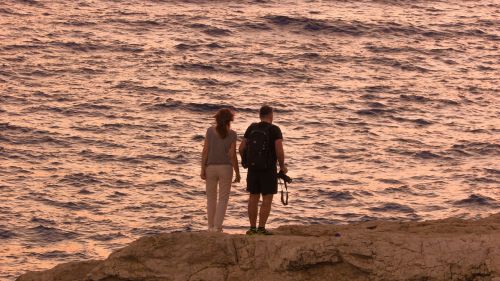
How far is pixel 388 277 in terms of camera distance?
13922mm

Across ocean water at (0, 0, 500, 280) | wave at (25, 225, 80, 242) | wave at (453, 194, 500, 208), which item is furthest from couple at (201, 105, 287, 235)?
wave at (453, 194, 500, 208)

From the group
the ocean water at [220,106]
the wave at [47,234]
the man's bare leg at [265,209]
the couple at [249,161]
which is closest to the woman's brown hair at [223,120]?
the couple at [249,161]

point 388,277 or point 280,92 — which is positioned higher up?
point 388,277

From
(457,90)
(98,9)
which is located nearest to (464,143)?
(457,90)

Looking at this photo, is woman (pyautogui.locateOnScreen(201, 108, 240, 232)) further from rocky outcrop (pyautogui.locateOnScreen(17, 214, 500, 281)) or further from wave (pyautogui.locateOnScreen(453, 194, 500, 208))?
wave (pyautogui.locateOnScreen(453, 194, 500, 208))

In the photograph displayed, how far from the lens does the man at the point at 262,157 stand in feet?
52.3

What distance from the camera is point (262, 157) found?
16.0m

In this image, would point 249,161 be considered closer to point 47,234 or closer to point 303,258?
point 303,258

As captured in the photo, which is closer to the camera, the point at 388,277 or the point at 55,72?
the point at 388,277

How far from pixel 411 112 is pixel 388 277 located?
89.1 ft

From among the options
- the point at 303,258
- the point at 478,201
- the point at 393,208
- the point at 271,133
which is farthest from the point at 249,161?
the point at 478,201

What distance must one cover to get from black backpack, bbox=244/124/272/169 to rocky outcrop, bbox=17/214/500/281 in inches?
57.4

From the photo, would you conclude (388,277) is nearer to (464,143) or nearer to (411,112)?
(464,143)

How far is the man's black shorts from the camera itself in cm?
1620
